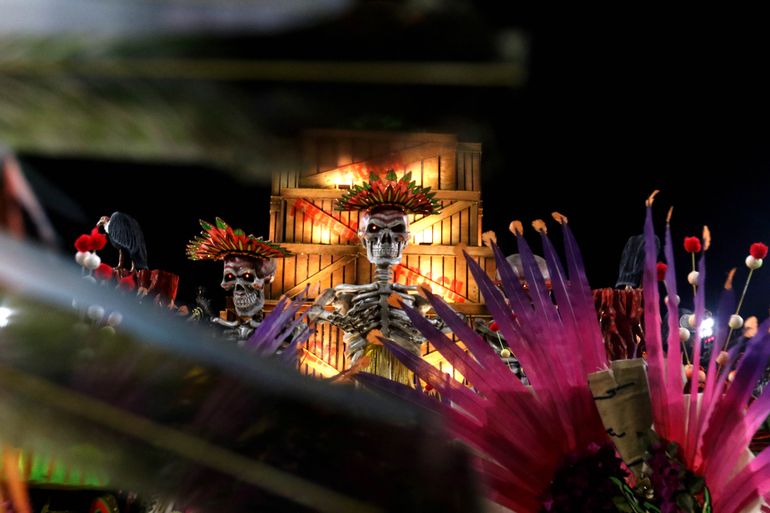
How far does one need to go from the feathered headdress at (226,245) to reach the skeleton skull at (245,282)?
0.17 feet

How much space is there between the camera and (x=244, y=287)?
4.32m

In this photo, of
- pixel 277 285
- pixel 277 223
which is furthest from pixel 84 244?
pixel 277 223

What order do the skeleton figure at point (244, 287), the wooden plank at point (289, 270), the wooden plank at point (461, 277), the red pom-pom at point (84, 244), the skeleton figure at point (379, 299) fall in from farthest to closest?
the wooden plank at point (289, 270), the wooden plank at point (461, 277), the skeleton figure at point (244, 287), the skeleton figure at point (379, 299), the red pom-pom at point (84, 244)

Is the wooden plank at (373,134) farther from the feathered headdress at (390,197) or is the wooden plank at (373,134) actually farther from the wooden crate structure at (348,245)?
the wooden crate structure at (348,245)

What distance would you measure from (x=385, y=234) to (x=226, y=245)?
99 centimetres

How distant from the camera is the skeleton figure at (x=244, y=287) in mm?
4312

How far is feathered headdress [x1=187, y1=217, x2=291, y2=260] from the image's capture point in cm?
425

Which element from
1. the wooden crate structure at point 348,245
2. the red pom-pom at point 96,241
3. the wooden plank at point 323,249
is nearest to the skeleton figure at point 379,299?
the wooden crate structure at point 348,245

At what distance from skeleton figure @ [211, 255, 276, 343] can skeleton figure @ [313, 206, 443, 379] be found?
429 mm

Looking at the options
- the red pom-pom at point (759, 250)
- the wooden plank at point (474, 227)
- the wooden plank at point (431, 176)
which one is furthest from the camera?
the wooden plank at point (431, 176)

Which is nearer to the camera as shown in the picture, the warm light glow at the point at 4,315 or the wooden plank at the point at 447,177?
the warm light glow at the point at 4,315

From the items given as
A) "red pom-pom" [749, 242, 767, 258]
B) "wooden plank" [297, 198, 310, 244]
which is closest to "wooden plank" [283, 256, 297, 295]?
"wooden plank" [297, 198, 310, 244]

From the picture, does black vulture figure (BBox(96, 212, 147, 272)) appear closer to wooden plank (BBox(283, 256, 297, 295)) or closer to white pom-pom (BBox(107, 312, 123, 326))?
wooden plank (BBox(283, 256, 297, 295))

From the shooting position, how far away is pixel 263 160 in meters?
0.31
